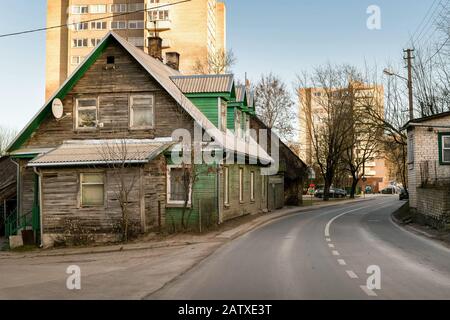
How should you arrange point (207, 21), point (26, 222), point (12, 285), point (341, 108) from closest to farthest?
point (12, 285)
point (26, 222)
point (341, 108)
point (207, 21)

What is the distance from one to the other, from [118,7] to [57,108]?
6289cm

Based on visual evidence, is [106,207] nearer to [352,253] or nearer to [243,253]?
[243,253]

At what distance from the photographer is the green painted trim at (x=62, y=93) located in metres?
22.5

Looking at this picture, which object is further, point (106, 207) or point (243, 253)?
point (106, 207)

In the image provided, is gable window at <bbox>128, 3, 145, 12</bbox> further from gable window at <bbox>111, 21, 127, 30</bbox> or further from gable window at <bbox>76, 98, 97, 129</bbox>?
gable window at <bbox>76, 98, 97, 129</bbox>

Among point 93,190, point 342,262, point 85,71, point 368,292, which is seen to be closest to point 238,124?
point 85,71

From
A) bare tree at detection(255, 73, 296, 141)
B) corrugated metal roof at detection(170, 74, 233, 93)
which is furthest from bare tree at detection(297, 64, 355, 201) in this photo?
corrugated metal roof at detection(170, 74, 233, 93)

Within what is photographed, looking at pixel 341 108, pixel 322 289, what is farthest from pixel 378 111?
pixel 322 289

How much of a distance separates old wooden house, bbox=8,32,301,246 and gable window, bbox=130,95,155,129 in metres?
0.04

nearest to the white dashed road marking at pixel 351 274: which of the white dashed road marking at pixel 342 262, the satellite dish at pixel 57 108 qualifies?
the white dashed road marking at pixel 342 262

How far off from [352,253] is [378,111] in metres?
26.9

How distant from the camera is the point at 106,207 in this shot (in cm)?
1948

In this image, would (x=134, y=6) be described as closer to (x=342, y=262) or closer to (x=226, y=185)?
(x=226, y=185)

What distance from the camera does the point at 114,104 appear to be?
22.7 m
